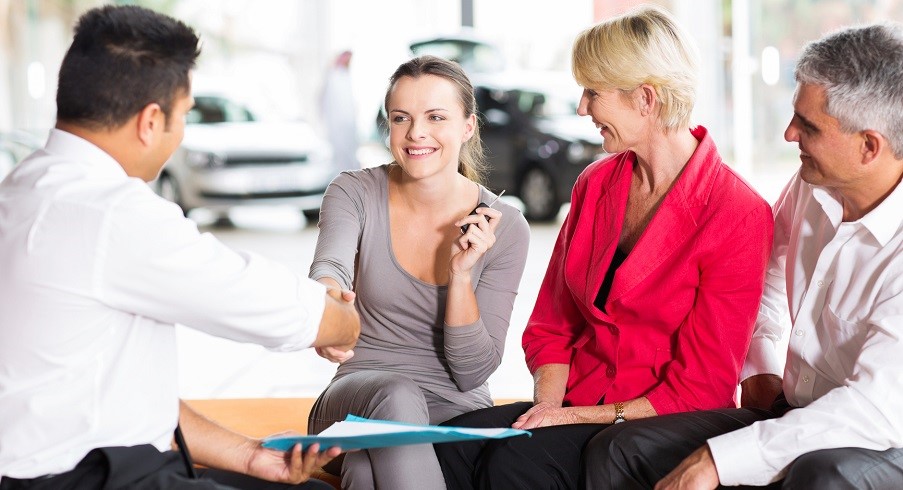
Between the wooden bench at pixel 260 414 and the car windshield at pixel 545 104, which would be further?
the car windshield at pixel 545 104

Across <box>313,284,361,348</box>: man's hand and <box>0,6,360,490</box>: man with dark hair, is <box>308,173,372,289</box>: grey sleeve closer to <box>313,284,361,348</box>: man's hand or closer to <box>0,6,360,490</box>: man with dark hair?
<box>313,284,361,348</box>: man's hand

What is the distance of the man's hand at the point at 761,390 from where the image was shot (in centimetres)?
Answer: 248

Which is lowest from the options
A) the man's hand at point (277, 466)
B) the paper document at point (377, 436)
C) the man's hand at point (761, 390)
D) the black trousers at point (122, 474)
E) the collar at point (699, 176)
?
the man's hand at point (761, 390)

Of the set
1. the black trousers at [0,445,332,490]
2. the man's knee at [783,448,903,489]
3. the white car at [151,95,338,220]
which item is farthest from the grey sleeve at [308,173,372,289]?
the white car at [151,95,338,220]

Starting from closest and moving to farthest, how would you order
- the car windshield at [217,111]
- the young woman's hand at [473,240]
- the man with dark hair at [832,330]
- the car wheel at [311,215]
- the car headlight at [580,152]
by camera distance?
the man with dark hair at [832,330]
the young woman's hand at [473,240]
the car headlight at [580,152]
the car windshield at [217,111]
the car wheel at [311,215]

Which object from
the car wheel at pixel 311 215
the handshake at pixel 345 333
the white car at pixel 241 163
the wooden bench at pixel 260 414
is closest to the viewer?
the handshake at pixel 345 333

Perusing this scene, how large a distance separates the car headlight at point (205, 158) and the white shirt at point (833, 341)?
7.32m

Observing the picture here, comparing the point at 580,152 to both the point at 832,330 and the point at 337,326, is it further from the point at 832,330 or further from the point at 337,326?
the point at 337,326

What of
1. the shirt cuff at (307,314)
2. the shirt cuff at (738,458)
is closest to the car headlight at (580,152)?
the shirt cuff at (738,458)

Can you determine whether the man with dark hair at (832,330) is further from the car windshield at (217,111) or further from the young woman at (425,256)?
the car windshield at (217,111)

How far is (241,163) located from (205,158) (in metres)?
0.31

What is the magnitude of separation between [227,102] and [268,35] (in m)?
5.61

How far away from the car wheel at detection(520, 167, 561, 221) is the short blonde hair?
268 inches

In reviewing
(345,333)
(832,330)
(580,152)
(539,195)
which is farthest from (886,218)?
(539,195)
